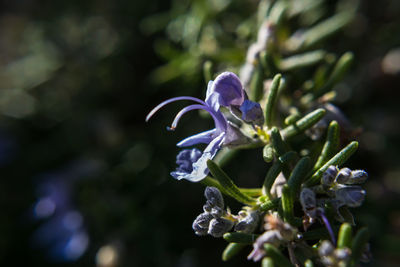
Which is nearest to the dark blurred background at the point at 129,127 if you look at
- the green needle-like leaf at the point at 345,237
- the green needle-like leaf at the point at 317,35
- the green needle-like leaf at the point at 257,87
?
the green needle-like leaf at the point at 317,35

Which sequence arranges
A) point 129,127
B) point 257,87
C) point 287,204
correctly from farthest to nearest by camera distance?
1. point 129,127
2. point 257,87
3. point 287,204

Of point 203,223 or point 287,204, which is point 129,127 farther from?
point 287,204

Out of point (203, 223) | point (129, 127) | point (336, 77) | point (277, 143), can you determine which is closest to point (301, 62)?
point (336, 77)

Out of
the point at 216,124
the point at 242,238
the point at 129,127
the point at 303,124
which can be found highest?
the point at 216,124

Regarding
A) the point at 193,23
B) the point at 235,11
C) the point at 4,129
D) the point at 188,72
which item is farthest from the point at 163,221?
the point at 4,129

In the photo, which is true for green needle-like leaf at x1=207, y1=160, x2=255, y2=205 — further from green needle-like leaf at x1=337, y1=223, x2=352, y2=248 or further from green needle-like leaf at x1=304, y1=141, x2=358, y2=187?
green needle-like leaf at x1=337, y1=223, x2=352, y2=248

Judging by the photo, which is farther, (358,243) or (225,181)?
(225,181)

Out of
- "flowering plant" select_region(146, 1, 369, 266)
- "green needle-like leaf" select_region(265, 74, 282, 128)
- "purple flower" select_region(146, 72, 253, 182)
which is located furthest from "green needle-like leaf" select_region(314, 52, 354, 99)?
"purple flower" select_region(146, 72, 253, 182)
